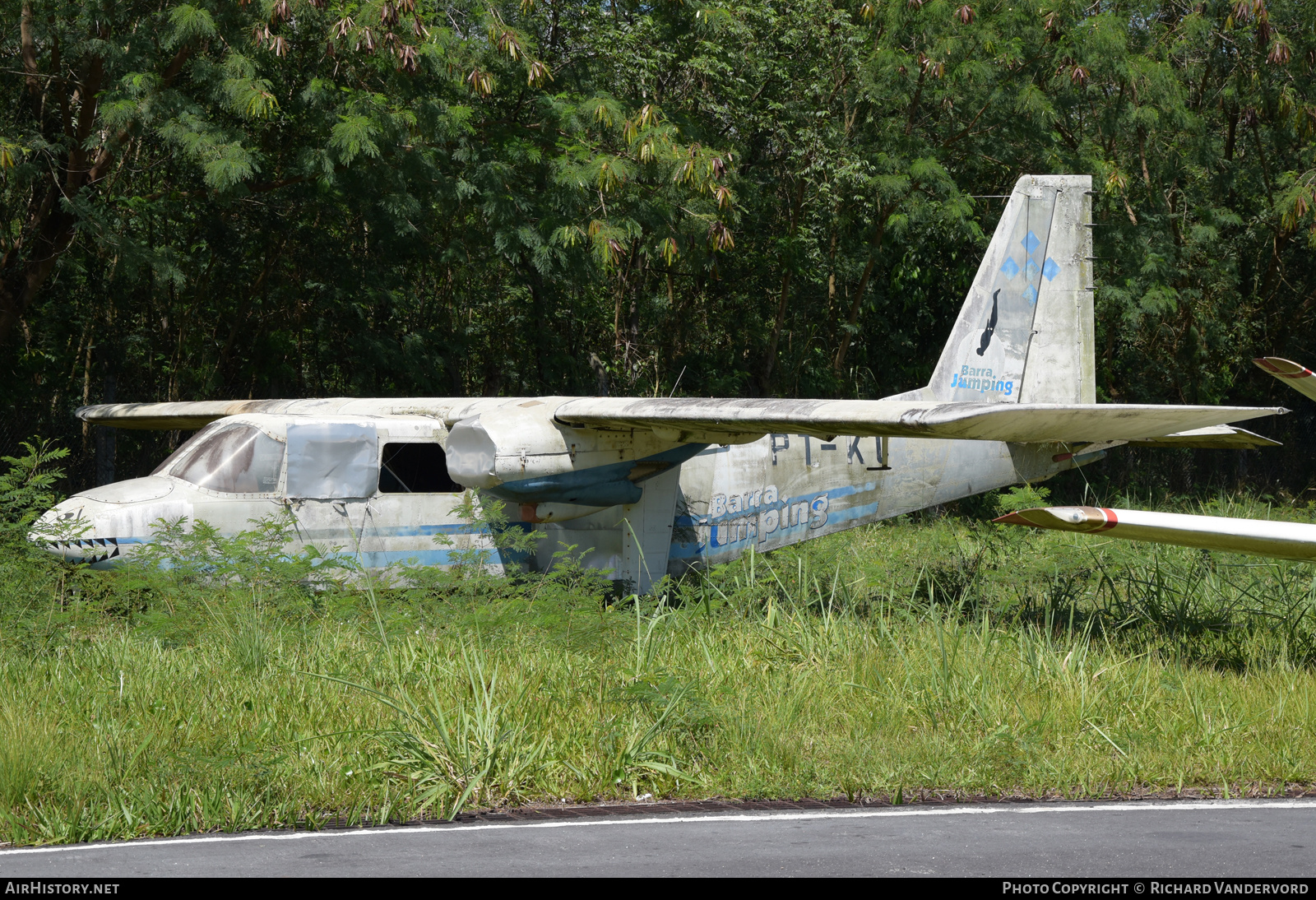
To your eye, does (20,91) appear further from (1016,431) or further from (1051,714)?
(1051,714)

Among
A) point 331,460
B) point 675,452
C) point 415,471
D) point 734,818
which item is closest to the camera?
point 734,818

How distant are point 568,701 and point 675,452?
4.40 m

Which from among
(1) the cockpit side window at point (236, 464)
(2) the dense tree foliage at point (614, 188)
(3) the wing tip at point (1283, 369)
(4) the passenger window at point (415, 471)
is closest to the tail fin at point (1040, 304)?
(2) the dense tree foliage at point (614, 188)

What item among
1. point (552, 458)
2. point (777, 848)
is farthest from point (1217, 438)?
point (777, 848)

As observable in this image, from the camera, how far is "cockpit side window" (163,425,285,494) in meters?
9.37

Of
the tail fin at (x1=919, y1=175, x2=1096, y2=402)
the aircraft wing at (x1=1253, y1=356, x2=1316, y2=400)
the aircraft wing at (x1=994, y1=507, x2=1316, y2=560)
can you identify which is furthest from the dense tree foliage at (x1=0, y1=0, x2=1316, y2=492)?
the aircraft wing at (x1=1253, y1=356, x2=1316, y2=400)

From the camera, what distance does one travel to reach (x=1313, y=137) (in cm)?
1877

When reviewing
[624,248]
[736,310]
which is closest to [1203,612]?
[624,248]

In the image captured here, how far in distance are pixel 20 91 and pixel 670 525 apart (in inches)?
418

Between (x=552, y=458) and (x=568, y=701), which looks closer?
(x=568, y=701)

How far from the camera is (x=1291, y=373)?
6.67 meters

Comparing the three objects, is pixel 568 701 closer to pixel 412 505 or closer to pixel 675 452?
pixel 412 505

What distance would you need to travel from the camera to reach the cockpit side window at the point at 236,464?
9367mm

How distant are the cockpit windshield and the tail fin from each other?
7080 mm
